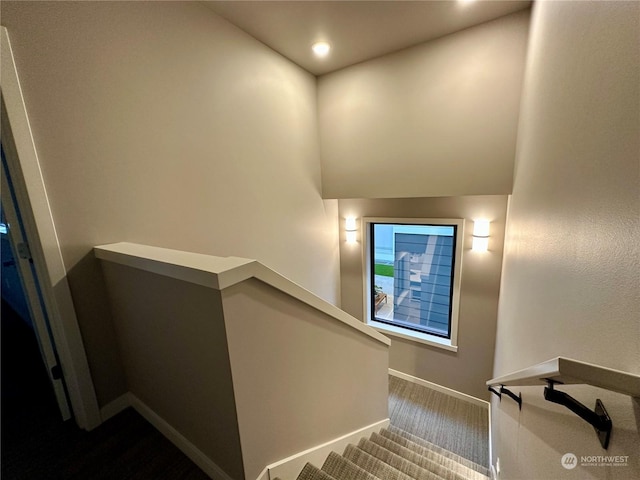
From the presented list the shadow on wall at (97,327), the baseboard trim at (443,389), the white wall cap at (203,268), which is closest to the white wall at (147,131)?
the shadow on wall at (97,327)

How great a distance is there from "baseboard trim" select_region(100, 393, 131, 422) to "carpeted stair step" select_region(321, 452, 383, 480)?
4.22ft

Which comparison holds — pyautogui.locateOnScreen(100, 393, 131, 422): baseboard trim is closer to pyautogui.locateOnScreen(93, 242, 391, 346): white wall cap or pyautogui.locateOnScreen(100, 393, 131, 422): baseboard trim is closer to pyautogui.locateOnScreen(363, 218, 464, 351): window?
pyautogui.locateOnScreen(93, 242, 391, 346): white wall cap

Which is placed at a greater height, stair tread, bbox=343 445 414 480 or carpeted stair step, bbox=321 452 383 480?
carpeted stair step, bbox=321 452 383 480

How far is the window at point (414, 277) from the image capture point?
11.1 feet

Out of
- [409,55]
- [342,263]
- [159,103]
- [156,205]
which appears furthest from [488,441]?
[159,103]

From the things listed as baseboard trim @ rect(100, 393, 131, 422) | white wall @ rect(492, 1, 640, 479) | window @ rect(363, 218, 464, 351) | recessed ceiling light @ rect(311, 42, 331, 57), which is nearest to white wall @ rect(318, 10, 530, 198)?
recessed ceiling light @ rect(311, 42, 331, 57)

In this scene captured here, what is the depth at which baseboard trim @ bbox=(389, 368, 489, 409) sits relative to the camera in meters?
3.29

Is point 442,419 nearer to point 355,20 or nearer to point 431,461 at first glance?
point 431,461

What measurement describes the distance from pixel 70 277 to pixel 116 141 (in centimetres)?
79

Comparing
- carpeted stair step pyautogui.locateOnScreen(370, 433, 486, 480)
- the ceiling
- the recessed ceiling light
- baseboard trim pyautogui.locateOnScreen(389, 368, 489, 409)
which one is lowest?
baseboard trim pyautogui.locateOnScreen(389, 368, 489, 409)

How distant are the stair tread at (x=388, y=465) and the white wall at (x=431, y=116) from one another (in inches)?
89.2

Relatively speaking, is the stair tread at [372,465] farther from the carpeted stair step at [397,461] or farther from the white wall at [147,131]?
the white wall at [147,131]

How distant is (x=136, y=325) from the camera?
4.75 ft

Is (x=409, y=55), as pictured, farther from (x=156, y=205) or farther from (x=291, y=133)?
(x=156, y=205)
